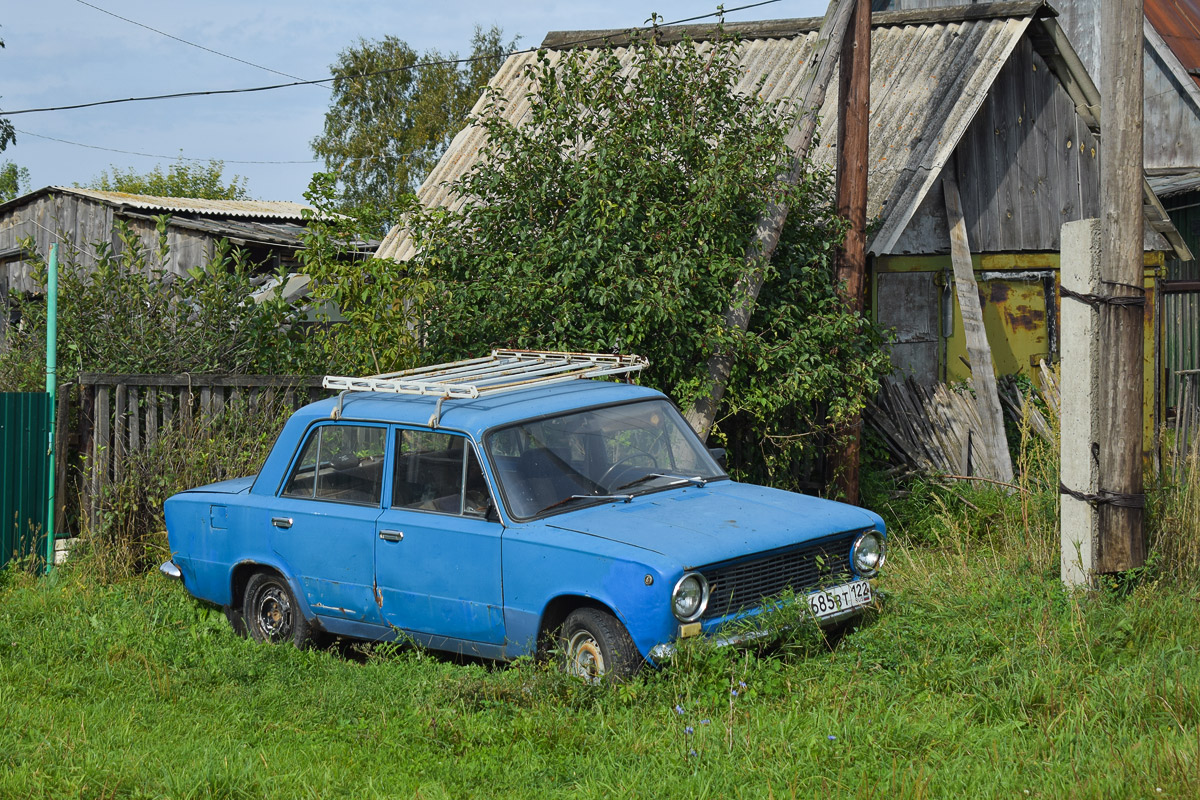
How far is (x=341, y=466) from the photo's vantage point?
690 centimetres

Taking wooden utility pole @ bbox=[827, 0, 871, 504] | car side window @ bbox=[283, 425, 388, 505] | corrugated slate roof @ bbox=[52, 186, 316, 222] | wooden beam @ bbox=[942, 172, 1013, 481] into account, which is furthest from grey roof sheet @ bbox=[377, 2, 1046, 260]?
corrugated slate roof @ bbox=[52, 186, 316, 222]

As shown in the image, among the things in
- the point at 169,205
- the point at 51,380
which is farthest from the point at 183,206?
the point at 51,380

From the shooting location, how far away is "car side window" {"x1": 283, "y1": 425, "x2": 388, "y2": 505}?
22.0 feet

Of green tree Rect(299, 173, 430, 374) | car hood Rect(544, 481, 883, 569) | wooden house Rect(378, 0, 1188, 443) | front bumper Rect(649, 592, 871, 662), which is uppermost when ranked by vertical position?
wooden house Rect(378, 0, 1188, 443)

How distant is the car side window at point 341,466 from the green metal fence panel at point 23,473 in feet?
9.22

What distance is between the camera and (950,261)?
40.5 ft

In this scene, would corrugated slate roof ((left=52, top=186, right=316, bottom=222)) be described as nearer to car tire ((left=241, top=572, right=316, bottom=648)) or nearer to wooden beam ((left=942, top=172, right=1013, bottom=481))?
wooden beam ((left=942, top=172, right=1013, bottom=481))

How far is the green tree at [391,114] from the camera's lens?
36969 mm

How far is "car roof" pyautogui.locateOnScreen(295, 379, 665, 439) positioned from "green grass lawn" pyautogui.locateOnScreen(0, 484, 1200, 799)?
53.3 inches

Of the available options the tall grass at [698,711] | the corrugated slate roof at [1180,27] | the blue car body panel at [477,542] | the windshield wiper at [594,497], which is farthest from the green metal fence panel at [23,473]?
the corrugated slate roof at [1180,27]

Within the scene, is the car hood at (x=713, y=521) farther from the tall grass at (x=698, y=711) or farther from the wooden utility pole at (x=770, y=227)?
the wooden utility pole at (x=770, y=227)

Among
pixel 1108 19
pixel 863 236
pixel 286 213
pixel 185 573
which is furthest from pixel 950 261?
pixel 286 213

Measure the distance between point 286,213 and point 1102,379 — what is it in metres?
18.5

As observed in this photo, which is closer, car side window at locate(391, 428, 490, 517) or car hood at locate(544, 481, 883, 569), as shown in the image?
car hood at locate(544, 481, 883, 569)
